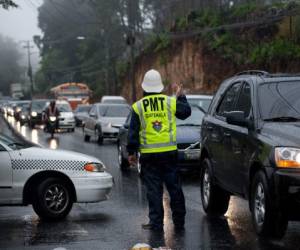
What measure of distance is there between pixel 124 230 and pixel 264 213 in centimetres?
202

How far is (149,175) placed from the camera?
973 cm

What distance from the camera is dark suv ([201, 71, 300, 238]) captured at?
8.33 meters

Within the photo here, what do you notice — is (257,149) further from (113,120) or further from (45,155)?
(113,120)

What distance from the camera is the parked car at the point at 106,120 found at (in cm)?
3047

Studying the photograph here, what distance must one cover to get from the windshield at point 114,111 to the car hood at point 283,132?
2216cm

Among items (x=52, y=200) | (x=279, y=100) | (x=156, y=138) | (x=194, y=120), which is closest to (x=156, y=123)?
(x=156, y=138)

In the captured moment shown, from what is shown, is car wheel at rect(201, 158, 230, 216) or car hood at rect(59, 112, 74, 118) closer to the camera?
car wheel at rect(201, 158, 230, 216)

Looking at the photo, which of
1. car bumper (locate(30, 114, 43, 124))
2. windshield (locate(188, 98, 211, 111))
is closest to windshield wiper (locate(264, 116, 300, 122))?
windshield (locate(188, 98, 211, 111))

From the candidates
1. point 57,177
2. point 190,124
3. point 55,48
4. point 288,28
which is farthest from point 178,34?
point 55,48

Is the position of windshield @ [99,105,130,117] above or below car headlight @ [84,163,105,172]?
below

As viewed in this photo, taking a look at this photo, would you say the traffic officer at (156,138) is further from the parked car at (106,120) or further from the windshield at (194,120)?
the parked car at (106,120)

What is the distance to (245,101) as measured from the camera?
10.0 m

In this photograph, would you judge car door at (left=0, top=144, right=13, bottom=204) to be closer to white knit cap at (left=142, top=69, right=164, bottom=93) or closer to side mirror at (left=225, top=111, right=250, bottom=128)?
white knit cap at (left=142, top=69, right=164, bottom=93)

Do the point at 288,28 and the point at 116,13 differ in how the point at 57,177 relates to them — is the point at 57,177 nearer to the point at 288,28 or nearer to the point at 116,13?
the point at 288,28
